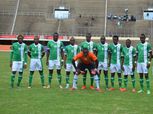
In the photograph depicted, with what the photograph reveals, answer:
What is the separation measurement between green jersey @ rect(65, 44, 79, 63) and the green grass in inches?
61.5

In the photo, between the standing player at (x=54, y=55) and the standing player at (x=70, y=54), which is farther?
the standing player at (x=70, y=54)

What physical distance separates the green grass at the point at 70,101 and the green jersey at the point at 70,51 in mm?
1562

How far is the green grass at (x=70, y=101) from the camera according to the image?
13070mm

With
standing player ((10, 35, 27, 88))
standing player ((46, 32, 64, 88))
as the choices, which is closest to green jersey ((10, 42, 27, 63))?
standing player ((10, 35, 27, 88))

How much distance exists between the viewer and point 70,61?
1938cm

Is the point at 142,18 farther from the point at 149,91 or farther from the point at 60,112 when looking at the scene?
the point at 60,112

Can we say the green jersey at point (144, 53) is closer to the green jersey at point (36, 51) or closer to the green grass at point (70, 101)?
the green grass at point (70, 101)

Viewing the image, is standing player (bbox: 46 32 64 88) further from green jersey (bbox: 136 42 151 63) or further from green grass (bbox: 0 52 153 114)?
green jersey (bbox: 136 42 151 63)

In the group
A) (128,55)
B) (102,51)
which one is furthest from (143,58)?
(102,51)

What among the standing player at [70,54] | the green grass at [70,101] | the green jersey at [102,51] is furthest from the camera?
the standing player at [70,54]

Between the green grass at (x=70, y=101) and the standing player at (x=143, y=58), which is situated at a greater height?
the standing player at (x=143, y=58)

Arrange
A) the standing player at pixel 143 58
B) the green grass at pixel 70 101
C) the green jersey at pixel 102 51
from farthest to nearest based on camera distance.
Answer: the green jersey at pixel 102 51, the standing player at pixel 143 58, the green grass at pixel 70 101

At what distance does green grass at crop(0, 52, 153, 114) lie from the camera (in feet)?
42.9

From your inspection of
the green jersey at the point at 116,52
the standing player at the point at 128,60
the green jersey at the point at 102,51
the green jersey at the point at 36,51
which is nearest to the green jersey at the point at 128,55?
the standing player at the point at 128,60
